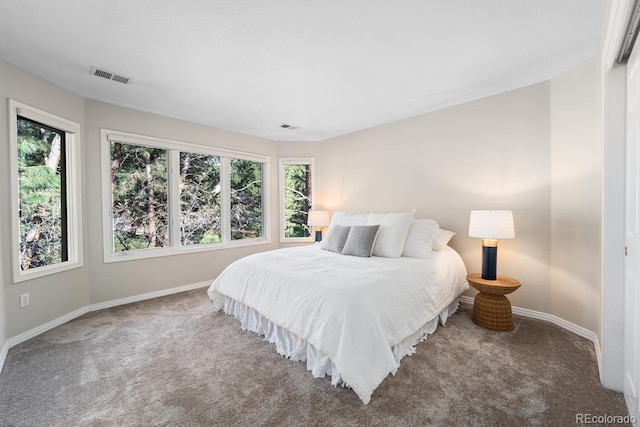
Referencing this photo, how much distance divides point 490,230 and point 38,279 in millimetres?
4366

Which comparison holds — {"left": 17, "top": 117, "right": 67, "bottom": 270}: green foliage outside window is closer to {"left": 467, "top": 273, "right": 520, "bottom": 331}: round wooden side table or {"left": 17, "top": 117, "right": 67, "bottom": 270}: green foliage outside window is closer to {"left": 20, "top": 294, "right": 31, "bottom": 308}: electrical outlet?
{"left": 20, "top": 294, "right": 31, "bottom": 308}: electrical outlet

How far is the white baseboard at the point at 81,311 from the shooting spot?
2.31 m

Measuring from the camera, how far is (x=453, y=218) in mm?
3336

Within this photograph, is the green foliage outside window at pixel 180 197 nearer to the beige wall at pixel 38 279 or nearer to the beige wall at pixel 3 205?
the beige wall at pixel 38 279

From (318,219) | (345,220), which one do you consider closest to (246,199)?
(318,219)

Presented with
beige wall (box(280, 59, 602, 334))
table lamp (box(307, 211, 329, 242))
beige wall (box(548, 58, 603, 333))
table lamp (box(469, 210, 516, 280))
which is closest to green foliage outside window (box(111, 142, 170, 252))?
table lamp (box(307, 211, 329, 242))

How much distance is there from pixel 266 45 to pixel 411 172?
246 cm

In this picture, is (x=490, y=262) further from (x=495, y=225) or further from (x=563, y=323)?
(x=563, y=323)

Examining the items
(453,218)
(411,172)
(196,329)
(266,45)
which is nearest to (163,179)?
(196,329)

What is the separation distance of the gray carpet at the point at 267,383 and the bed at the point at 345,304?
14 centimetres

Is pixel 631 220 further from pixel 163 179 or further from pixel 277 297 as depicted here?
pixel 163 179

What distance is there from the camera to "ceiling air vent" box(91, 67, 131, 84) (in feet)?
8.03

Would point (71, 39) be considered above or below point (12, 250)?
above

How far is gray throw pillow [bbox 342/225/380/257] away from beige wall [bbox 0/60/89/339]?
9.81ft
